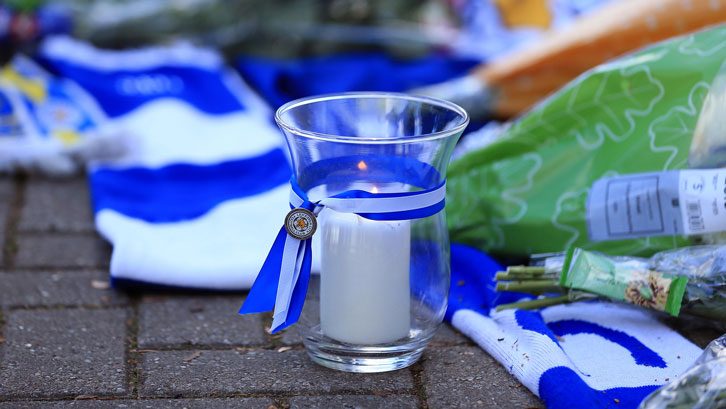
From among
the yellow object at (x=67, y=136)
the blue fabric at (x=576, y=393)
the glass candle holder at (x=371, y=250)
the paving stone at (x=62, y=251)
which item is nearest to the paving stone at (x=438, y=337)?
the glass candle holder at (x=371, y=250)

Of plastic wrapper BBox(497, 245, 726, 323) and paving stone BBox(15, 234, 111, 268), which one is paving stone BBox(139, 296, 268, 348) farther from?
plastic wrapper BBox(497, 245, 726, 323)

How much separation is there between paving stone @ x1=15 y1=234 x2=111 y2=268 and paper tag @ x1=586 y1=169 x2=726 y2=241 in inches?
38.1

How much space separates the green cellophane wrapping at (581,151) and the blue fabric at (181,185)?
51 centimetres

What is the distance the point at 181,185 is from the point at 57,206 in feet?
0.95

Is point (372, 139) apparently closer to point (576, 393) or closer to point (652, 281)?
point (576, 393)

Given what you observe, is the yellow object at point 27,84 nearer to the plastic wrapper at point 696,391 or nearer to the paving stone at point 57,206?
the paving stone at point 57,206

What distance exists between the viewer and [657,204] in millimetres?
1369

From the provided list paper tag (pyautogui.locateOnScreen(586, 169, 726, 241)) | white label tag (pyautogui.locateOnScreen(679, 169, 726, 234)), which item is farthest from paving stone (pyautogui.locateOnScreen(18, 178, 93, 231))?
white label tag (pyautogui.locateOnScreen(679, 169, 726, 234))

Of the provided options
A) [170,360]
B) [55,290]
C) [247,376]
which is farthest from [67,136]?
[247,376]

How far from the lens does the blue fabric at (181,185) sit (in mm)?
1790

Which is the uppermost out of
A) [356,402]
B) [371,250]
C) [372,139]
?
[372,139]

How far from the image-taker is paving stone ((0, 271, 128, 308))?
145 centimetres

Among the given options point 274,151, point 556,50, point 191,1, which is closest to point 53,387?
point 274,151

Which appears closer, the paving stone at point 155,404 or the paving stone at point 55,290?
the paving stone at point 155,404
